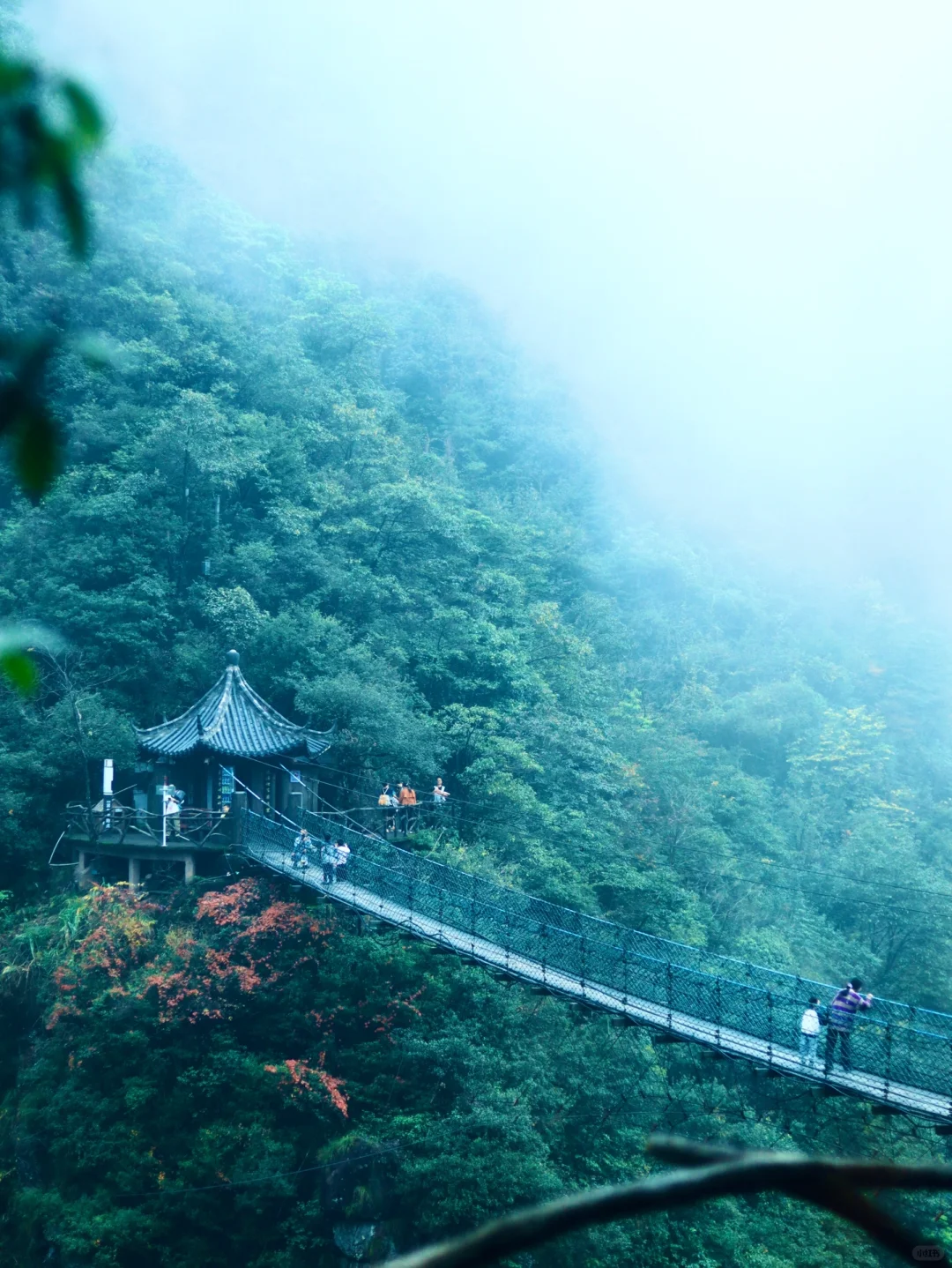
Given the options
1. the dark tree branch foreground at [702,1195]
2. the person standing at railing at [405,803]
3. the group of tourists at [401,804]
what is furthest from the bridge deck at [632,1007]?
the dark tree branch foreground at [702,1195]

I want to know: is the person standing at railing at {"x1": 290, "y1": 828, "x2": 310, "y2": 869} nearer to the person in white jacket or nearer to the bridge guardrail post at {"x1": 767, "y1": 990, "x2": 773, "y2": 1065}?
the bridge guardrail post at {"x1": 767, "y1": 990, "x2": 773, "y2": 1065}

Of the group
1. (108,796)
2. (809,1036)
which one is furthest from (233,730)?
(809,1036)

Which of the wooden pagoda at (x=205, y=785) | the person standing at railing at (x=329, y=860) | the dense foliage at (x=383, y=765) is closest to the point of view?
the dense foliage at (x=383, y=765)

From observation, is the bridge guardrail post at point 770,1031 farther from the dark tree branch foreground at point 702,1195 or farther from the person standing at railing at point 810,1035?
the dark tree branch foreground at point 702,1195

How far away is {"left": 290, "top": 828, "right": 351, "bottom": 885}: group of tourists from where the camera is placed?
11992mm

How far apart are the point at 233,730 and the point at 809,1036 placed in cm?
863

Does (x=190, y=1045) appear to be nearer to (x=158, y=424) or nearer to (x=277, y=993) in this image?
(x=277, y=993)

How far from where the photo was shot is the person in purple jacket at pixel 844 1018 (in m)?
8.40

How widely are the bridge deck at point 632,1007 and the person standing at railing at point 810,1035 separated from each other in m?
0.08

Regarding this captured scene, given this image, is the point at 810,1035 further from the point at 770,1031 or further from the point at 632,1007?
the point at 632,1007

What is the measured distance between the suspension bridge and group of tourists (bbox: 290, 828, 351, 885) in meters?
0.05

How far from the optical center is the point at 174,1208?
10.9m

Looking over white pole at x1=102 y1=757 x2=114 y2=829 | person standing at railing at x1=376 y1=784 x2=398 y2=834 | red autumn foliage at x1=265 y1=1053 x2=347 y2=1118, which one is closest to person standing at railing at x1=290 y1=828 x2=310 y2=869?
person standing at railing at x1=376 y1=784 x2=398 y2=834

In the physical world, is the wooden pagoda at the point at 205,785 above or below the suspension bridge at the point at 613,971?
above
